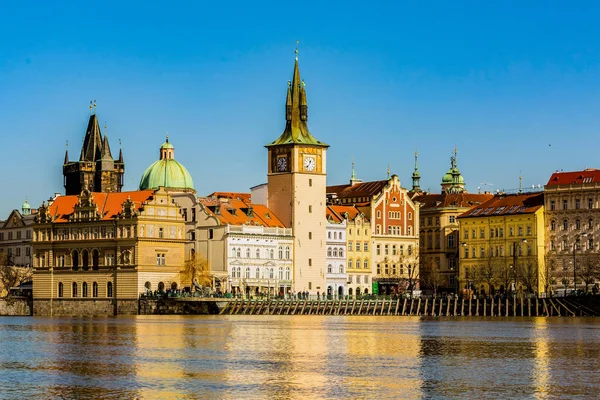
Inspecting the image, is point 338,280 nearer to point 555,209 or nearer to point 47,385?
point 555,209

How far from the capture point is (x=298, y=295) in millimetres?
152750

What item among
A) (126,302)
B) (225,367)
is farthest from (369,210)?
(225,367)

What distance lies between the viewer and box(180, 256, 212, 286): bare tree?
149875 millimetres

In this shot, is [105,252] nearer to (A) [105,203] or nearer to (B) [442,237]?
(A) [105,203]

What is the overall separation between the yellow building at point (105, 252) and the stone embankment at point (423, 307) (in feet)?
34.2

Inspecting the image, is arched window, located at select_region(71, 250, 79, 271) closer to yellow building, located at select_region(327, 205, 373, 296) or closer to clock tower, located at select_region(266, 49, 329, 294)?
clock tower, located at select_region(266, 49, 329, 294)

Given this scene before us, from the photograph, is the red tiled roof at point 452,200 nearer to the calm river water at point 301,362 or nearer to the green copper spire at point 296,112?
the green copper spire at point 296,112

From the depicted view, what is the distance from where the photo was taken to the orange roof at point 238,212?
158 meters

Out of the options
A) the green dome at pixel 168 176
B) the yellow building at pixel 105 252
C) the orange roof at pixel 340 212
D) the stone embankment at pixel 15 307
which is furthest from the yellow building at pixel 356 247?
the stone embankment at pixel 15 307

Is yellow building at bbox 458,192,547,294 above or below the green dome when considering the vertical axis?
below

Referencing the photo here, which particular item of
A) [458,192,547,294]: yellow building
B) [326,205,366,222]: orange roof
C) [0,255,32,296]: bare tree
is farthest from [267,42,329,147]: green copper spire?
[0,255,32,296]: bare tree

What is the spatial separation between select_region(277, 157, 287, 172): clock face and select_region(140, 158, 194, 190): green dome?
47.9ft

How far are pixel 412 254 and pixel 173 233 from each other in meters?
36.1

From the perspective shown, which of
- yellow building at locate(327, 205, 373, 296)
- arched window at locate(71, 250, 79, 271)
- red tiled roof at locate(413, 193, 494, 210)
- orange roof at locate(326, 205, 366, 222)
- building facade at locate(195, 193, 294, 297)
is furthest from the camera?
red tiled roof at locate(413, 193, 494, 210)
